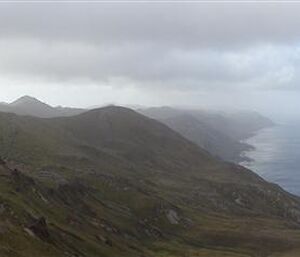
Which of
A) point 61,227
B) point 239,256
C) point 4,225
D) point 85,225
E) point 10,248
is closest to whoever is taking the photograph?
point 10,248

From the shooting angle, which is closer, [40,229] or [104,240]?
[40,229]

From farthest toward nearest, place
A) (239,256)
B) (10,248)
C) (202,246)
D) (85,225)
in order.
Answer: (202,246)
(239,256)
(85,225)
(10,248)

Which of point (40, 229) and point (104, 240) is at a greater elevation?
point (40, 229)

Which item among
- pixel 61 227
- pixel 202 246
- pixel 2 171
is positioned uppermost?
pixel 2 171

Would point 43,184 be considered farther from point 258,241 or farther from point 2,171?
point 258,241

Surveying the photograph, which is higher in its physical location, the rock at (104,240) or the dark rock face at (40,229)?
the dark rock face at (40,229)

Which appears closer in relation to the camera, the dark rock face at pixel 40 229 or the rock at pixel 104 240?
the dark rock face at pixel 40 229

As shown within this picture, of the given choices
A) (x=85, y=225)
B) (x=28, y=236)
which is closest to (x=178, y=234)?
(x=85, y=225)

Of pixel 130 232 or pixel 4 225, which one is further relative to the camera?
pixel 130 232

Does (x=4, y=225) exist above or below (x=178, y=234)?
above
